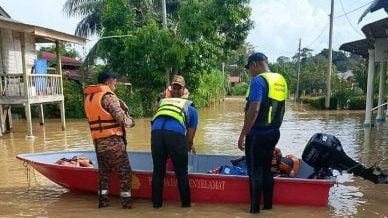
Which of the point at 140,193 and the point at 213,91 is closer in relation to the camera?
the point at 140,193

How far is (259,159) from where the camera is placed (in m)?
5.98

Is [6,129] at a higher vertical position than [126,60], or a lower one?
lower

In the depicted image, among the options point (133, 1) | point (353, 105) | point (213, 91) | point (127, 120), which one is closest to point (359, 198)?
point (127, 120)

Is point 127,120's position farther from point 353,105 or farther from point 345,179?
point 353,105

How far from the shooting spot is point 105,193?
255 inches

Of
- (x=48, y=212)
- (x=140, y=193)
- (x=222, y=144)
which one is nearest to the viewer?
(x=48, y=212)

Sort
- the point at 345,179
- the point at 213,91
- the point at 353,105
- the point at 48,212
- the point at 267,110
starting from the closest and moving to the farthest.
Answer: the point at 267,110 < the point at 48,212 < the point at 345,179 < the point at 353,105 < the point at 213,91

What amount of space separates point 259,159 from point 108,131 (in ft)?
6.33

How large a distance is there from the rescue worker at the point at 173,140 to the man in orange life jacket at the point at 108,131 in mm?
380

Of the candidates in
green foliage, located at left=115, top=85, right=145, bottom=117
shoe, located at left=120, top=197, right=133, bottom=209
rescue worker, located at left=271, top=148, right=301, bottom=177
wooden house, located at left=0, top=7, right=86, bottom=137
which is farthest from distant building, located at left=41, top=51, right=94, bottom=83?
rescue worker, located at left=271, top=148, right=301, bottom=177

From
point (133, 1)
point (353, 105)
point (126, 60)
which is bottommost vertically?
point (353, 105)

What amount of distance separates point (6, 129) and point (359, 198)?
14.0m

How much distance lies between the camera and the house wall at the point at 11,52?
643 inches

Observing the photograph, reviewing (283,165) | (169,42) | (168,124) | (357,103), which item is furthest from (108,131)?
(357,103)
